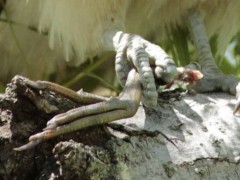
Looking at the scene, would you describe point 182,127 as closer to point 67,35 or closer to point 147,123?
point 147,123

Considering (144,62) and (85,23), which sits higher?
(85,23)

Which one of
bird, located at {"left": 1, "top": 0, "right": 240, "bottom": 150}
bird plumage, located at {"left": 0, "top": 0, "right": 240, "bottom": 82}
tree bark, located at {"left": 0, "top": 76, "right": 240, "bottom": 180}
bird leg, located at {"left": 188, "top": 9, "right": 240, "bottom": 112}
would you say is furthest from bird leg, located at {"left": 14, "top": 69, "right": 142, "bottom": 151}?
bird plumage, located at {"left": 0, "top": 0, "right": 240, "bottom": 82}

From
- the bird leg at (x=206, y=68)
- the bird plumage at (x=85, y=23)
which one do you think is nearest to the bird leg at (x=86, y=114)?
the bird leg at (x=206, y=68)

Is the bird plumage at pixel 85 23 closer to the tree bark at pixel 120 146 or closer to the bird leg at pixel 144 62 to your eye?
the bird leg at pixel 144 62

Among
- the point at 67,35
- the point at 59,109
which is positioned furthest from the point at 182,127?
the point at 67,35

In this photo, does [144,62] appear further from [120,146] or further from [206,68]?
[206,68]

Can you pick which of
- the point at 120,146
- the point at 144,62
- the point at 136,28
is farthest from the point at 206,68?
the point at 120,146

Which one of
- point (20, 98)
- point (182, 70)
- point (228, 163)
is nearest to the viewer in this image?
point (20, 98)
